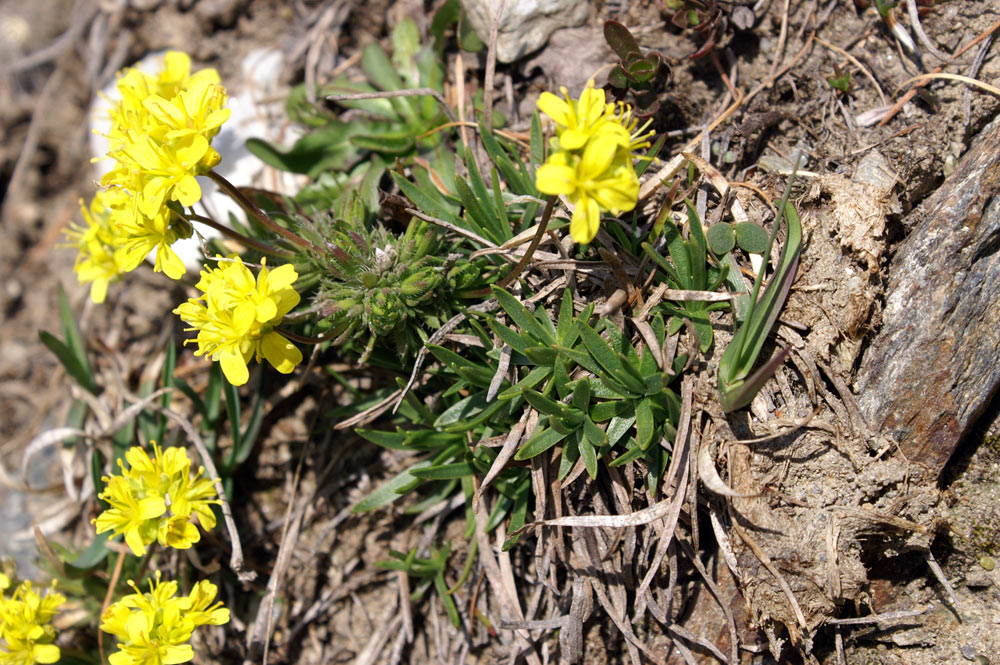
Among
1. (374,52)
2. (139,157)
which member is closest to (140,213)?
(139,157)

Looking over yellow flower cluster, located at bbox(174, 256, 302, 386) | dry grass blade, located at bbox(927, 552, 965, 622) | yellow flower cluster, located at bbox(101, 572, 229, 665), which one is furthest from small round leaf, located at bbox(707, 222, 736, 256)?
yellow flower cluster, located at bbox(101, 572, 229, 665)

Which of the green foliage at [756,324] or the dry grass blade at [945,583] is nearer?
the green foliage at [756,324]

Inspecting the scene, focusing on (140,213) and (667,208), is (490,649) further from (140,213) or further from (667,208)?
(140,213)

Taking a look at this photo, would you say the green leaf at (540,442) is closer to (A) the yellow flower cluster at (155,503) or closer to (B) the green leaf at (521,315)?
(B) the green leaf at (521,315)

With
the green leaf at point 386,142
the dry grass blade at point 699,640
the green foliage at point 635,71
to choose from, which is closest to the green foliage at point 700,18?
the green foliage at point 635,71

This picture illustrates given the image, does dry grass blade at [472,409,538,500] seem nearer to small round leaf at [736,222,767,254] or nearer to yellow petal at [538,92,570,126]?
small round leaf at [736,222,767,254]

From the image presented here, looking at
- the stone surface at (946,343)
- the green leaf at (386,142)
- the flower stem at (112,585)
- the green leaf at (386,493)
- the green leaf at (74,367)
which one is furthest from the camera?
the green leaf at (74,367)

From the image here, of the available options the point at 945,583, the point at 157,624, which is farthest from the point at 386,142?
the point at 945,583

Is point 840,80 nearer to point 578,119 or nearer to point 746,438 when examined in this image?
point 578,119
